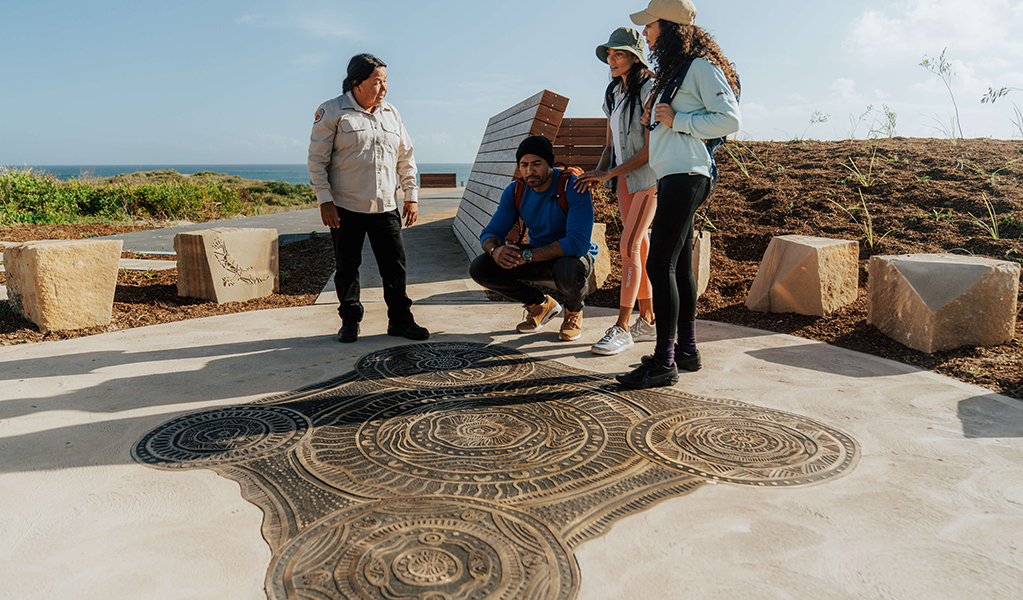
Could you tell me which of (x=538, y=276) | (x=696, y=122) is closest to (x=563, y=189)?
(x=538, y=276)

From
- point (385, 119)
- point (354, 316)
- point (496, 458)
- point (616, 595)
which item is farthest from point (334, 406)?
point (385, 119)

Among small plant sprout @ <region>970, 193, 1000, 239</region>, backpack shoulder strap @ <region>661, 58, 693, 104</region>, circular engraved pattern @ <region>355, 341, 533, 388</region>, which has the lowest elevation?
circular engraved pattern @ <region>355, 341, 533, 388</region>

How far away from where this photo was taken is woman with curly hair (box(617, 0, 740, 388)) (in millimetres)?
2988

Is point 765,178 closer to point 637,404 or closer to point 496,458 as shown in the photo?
point 637,404

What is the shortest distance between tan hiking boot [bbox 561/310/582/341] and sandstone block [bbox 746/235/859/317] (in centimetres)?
178

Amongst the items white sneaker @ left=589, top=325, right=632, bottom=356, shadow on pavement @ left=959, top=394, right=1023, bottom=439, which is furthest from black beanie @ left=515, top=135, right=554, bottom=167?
shadow on pavement @ left=959, top=394, right=1023, bottom=439

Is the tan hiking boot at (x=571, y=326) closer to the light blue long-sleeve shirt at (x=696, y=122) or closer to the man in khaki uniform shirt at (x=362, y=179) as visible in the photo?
the man in khaki uniform shirt at (x=362, y=179)

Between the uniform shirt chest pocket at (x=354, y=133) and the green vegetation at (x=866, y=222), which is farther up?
the uniform shirt chest pocket at (x=354, y=133)

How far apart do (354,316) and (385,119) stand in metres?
1.47

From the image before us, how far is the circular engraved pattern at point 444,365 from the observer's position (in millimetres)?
3469

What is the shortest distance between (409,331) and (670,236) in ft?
6.91

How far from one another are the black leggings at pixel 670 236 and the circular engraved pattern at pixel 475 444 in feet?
1.94

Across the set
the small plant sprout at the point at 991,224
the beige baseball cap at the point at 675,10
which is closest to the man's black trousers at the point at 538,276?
the beige baseball cap at the point at 675,10

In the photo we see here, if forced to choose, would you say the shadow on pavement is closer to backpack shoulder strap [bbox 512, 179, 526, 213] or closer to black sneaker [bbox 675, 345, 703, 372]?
black sneaker [bbox 675, 345, 703, 372]
